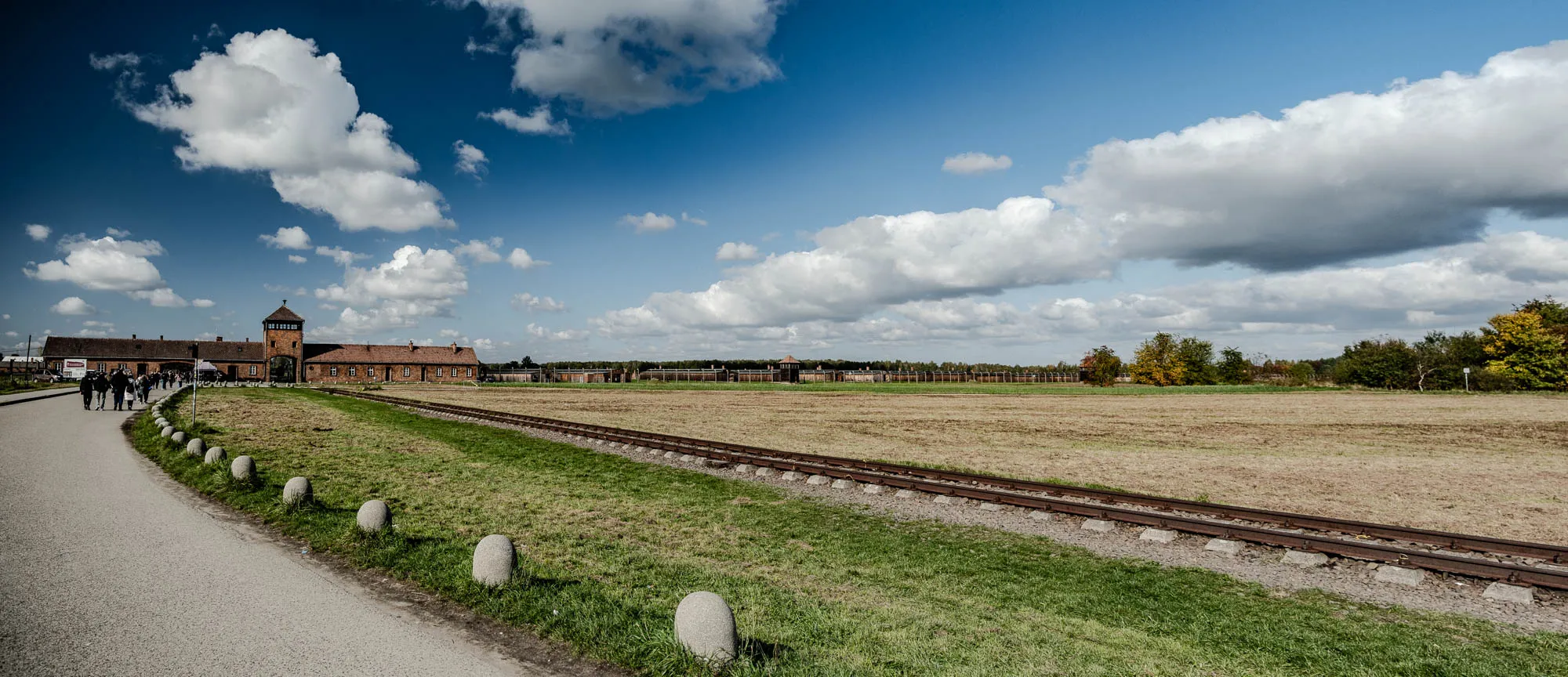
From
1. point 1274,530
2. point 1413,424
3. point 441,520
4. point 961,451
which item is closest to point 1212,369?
point 1413,424

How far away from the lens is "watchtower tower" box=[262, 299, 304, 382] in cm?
9181

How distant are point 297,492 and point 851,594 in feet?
29.9

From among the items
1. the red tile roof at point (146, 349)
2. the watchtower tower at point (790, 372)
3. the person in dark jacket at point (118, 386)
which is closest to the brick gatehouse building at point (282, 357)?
the red tile roof at point (146, 349)

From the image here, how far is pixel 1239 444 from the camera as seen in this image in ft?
78.0

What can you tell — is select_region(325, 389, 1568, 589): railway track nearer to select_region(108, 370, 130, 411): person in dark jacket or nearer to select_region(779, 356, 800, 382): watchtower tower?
select_region(108, 370, 130, 411): person in dark jacket

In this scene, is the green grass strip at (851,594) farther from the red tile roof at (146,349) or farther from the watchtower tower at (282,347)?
the red tile roof at (146,349)

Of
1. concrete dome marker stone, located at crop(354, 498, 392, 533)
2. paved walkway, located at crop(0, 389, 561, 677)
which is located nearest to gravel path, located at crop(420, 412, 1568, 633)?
concrete dome marker stone, located at crop(354, 498, 392, 533)

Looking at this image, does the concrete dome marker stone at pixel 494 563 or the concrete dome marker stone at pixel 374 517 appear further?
the concrete dome marker stone at pixel 374 517

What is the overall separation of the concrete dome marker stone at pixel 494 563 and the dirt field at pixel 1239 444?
12.5 m

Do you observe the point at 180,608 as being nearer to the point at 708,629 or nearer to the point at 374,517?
the point at 374,517

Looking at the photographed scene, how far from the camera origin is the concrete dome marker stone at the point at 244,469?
12.9 meters

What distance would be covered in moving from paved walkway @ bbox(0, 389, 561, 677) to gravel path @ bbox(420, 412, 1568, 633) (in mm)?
8228

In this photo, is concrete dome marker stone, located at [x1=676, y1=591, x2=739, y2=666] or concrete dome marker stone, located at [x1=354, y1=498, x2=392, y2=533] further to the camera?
concrete dome marker stone, located at [x1=354, y1=498, x2=392, y2=533]

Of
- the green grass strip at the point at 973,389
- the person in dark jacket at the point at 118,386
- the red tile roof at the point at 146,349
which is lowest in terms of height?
the green grass strip at the point at 973,389
